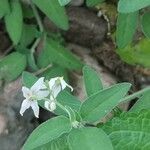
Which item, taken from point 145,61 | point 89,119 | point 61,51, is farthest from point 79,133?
point 145,61

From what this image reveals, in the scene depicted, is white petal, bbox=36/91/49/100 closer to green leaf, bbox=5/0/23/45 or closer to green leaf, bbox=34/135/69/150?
green leaf, bbox=34/135/69/150

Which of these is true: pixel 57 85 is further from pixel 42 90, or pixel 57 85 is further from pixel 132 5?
pixel 132 5

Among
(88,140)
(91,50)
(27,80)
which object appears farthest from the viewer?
(91,50)

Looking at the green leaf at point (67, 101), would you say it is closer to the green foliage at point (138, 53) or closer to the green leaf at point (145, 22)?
the green leaf at point (145, 22)

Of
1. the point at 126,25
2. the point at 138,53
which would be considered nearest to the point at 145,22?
the point at 126,25

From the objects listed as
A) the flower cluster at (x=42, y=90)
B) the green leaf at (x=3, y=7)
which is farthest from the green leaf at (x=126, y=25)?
the flower cluster at (x=42, y=90)

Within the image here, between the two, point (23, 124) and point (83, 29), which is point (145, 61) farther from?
point (23, 124)
